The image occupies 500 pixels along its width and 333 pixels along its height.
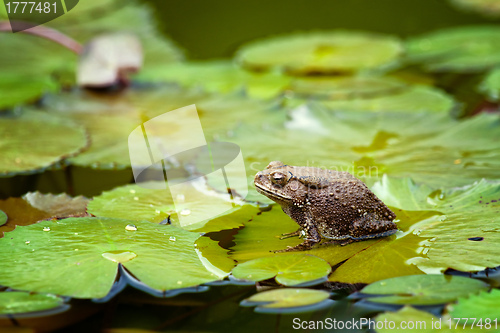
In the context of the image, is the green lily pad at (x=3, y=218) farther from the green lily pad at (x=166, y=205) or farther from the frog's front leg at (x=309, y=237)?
the frog's front leg at (x=309, y=237)

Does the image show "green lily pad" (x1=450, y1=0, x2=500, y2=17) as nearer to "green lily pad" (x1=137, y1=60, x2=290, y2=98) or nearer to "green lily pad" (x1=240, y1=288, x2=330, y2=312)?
"green lily pad" (x1=137, y1=60, x2=290, y2=98)

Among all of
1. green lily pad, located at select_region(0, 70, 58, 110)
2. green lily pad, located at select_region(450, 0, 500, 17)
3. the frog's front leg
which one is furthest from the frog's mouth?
green lily pad, located at select_region(450, 0, 500, 17)

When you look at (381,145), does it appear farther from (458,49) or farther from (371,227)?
(458,49)

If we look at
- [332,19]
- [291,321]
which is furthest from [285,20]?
[291,321]

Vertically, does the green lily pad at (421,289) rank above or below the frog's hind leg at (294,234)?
below

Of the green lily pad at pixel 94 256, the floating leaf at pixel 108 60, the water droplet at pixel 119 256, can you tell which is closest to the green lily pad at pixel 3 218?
the green lily pad at pixel 94 256

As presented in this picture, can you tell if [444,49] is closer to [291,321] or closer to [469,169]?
[469,169]
